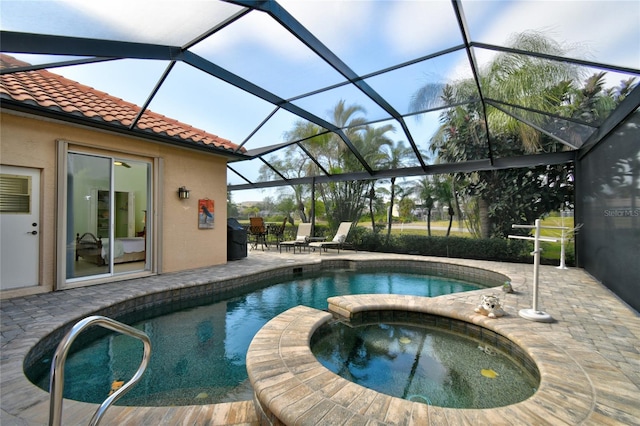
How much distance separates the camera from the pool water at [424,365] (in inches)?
112

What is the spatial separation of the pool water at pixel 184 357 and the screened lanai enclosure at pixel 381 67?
12.5ft

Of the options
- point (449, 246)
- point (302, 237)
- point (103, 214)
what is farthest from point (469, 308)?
point (302, 237)

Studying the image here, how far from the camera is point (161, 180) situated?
280 inches

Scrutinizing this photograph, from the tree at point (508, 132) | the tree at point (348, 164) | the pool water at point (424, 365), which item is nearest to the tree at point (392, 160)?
the tree at point (348, 164)

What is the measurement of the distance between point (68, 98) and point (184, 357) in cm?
560

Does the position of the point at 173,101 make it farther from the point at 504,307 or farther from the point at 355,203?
the point at 355,203

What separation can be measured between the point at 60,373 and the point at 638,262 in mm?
6618

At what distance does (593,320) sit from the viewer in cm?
404

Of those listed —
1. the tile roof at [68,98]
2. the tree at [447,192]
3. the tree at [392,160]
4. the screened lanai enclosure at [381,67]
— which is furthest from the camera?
the tree at [392,160]

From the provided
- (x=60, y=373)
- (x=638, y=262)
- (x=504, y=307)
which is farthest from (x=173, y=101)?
(x=638, y=262)

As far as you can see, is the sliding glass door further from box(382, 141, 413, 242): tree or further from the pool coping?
box(382, 141, 413, 242): tree

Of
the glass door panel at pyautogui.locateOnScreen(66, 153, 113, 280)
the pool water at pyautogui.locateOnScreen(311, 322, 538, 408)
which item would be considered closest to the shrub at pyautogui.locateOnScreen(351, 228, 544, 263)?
the pool water at pyautogui.locateOnScreen(311, 322, 538, 408)

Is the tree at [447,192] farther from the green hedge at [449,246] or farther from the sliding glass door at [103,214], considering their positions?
the sliding glass door at [103,214]

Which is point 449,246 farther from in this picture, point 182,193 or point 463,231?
point 182,193
